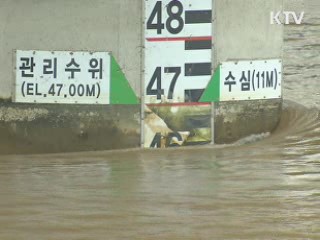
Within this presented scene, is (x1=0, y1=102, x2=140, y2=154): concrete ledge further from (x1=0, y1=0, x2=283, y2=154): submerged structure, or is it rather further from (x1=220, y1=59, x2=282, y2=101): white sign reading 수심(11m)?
(x1=220, y1=59, x2=282, y2=101): white sign reading 수심(11m)

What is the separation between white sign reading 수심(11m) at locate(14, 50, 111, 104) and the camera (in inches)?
336

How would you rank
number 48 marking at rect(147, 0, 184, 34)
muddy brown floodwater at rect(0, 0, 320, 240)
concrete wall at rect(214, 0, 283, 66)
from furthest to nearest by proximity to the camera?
concrete wall at rect(214, 0, 283, 66) → number 48 marking at rect(147, 0, 184, 34) → muddy brown floodwater at rect(0, 0, 320, 240)

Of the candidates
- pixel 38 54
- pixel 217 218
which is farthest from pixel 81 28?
pixel 217 218

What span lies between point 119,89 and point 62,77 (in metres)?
0.53

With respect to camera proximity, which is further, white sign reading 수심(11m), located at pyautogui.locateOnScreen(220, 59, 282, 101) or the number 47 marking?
white sign reading 수심(11m), located at pyautogui.locateOnScreen(220, 59, 282, 101)

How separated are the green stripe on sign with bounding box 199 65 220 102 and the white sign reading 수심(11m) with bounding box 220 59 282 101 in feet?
0.13

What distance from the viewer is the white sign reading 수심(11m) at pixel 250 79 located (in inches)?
348

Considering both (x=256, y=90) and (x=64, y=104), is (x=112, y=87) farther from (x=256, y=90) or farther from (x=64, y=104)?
(x=256, y=90)

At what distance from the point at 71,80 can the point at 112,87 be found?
1.26ft

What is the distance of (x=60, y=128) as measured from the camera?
857 cm

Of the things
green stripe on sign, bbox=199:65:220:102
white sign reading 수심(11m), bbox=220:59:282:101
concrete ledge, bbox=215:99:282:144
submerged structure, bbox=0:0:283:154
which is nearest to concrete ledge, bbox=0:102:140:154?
submerged structure, bbox=0:0:283:154

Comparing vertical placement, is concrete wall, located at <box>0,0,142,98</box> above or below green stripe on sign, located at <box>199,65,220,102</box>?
above

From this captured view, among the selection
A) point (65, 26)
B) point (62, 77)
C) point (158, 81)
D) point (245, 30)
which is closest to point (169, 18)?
point (158, 81)

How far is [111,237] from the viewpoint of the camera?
5.61m
